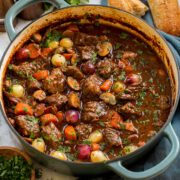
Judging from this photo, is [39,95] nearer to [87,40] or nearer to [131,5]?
[87,40]

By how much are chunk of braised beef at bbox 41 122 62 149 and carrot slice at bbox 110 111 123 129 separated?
0.57 m

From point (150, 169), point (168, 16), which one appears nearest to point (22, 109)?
point (150, 169)

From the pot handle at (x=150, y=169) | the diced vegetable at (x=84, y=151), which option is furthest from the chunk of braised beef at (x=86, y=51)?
the pot handle at (x=150, y=169)

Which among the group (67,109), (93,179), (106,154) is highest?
(67,109)

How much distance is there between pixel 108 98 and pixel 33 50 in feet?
3.71

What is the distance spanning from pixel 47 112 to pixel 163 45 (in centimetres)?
152

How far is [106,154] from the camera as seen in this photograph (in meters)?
3.11

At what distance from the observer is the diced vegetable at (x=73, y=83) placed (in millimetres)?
3480

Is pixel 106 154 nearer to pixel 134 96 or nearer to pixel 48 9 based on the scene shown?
pixel 134 96

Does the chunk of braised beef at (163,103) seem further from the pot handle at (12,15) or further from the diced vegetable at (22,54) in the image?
the pot handle at (12,15)

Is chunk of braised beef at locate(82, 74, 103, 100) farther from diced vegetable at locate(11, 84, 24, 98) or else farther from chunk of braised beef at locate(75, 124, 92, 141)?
diced vegetable at locate(11, 84, 24, 98)

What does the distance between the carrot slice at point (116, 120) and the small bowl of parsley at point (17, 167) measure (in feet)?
3.10

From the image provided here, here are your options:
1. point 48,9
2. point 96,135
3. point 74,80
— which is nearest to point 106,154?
point 96,135

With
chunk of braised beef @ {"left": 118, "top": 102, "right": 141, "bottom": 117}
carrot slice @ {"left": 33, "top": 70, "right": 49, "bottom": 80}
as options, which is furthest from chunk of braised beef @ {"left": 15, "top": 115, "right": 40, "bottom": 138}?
chunk of braised beef @ {"left": 118, "top": 102, "right": 141, "bottom": 117}
